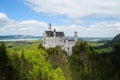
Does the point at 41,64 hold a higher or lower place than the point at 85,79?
higher

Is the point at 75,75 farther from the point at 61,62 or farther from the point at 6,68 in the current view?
the point at 6,68

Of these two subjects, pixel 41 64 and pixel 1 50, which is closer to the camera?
pixel 1 50

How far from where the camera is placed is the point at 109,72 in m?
108

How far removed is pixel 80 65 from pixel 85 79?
45.3 feet

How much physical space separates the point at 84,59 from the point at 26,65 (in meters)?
49.2

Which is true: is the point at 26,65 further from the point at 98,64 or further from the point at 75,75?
the point at 98,64

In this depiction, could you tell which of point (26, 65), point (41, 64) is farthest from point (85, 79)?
point (26, 65)

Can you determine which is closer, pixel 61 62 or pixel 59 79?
pixel 59 79

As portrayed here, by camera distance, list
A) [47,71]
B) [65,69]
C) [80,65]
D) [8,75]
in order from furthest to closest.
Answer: [80,65], [65,69], [47,71], [8,75]

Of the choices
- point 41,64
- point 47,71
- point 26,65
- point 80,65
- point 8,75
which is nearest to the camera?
point 8,75

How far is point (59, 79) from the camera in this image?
93375 millimetres

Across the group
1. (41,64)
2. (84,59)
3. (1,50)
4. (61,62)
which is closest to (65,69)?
(61,62)

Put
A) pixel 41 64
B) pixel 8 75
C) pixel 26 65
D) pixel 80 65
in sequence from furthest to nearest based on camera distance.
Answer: pixel 80 65 < pixel 41 64 < pixel 26 65 < pixel 8 75

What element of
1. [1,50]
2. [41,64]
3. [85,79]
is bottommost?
[85,79]
